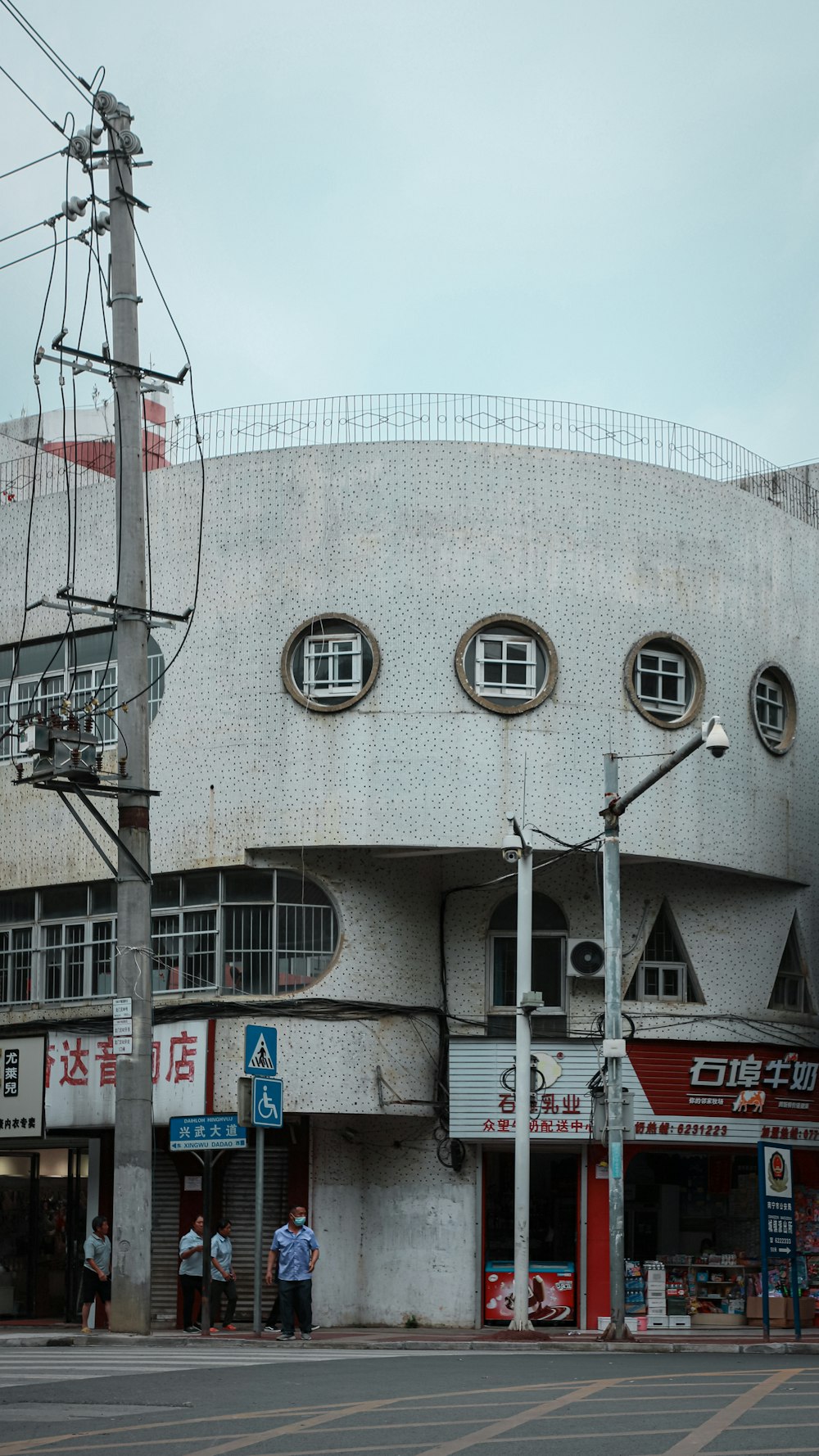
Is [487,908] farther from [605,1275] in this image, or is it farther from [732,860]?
[605,1275]

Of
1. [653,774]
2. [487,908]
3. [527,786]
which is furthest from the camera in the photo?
[487,908]

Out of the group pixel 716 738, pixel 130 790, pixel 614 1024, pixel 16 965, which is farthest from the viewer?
pixel 16 965

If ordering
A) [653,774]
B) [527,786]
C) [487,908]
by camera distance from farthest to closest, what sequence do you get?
[487,908]
[527,786]
[653,774]

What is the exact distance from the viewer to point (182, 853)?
2928 cm

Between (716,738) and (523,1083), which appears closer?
(716,738)

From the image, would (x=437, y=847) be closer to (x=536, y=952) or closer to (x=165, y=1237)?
(x=536, y=952)

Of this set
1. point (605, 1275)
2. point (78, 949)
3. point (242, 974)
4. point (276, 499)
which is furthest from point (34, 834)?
point (605, 1275)

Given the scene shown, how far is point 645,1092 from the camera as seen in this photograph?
94.9 ft

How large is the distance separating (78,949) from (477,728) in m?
7.45

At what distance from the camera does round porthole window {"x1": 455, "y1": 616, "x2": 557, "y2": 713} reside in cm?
2878

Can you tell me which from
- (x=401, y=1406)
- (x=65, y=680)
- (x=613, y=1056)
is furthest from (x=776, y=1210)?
(x=65, y=680)

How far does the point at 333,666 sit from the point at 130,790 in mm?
5995

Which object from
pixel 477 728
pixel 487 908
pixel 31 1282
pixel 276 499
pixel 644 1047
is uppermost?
pixel 276 499

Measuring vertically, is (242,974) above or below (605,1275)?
above
